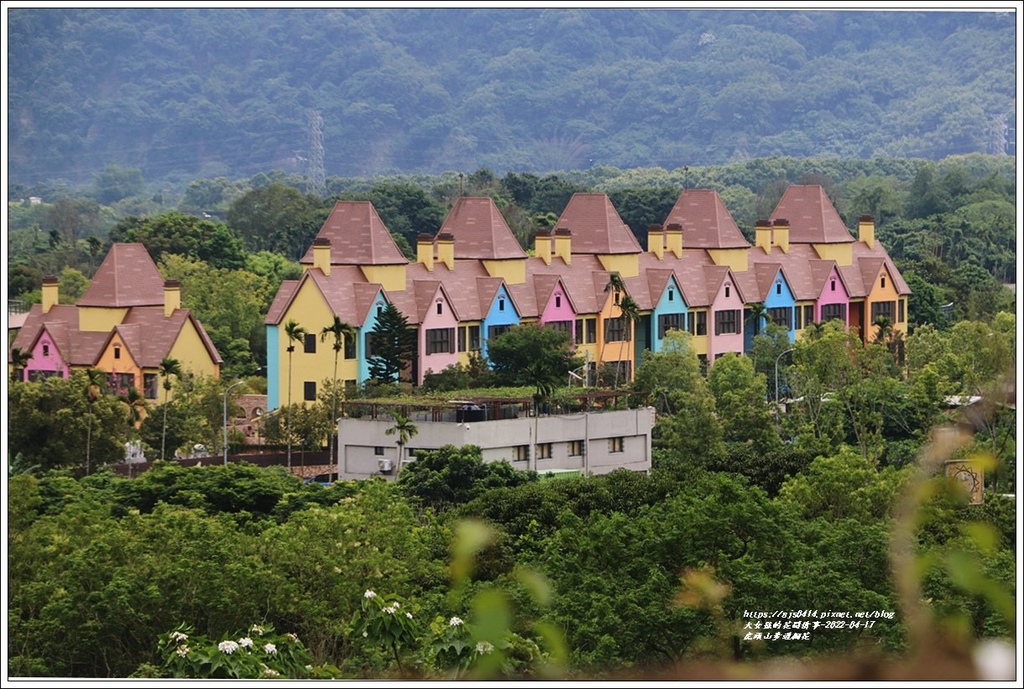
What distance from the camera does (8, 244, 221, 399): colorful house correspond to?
70.2 ft

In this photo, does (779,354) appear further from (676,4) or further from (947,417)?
(676,4)

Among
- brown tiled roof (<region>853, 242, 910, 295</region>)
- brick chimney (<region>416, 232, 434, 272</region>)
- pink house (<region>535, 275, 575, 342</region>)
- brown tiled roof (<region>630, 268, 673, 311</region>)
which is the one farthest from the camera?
brown tiled roof (<region>853, 242, 910, 295</region>)

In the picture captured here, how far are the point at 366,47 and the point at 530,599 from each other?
1118cm

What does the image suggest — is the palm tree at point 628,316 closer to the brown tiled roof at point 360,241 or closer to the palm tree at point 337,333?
the brown tiled roof at point 360,241

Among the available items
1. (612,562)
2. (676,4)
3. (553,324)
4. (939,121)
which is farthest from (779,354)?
(676,4)

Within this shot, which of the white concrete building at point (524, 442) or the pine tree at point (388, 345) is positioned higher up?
the pine tree at point (388, 345)

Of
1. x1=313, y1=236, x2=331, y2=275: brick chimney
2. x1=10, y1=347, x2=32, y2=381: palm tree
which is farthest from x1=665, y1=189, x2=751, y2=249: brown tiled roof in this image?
x1=10, y1=347, x2=32, y2=381: palm tree

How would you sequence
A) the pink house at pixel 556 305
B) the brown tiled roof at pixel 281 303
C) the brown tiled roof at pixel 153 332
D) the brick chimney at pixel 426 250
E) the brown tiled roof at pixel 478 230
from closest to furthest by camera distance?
1. the brown tiled roof at pixel 153 332
2. the brown tiled roof at pixel 281 303
3. the pink house at pixel 556 305
4. the brick chimney at pixel 426 250
5. the brown tiled roof at pixel 478 230

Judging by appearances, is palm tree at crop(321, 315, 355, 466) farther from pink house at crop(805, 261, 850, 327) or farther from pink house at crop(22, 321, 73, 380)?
pink house at crop(805, 261, 850, 327)

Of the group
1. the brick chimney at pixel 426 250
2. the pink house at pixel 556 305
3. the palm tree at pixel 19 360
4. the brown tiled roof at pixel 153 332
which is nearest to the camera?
the palm tree at pixel 19 360

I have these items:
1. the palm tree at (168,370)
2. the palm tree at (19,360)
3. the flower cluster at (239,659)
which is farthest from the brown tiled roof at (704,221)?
the flower cluster at (239,659)

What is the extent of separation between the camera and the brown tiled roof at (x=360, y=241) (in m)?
24.3

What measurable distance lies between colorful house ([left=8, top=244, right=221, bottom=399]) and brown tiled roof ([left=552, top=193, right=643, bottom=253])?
5826 millimetres

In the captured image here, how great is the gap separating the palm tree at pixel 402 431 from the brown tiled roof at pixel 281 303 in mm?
5456
